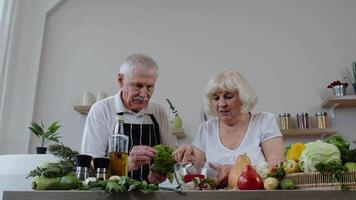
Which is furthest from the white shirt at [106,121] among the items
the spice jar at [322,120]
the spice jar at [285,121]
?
the spice jar at [322,120]

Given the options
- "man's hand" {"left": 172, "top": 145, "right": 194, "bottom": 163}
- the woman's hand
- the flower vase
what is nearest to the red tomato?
the woman's hand

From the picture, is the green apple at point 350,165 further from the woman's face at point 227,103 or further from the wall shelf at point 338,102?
the wall shelf at point 338,102

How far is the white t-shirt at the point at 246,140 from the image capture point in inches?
56.1

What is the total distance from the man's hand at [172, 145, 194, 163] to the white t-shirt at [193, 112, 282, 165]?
12.9 inches

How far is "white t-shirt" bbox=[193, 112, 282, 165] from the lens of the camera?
4.67 feet

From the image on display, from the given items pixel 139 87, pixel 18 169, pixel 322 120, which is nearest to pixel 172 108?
pixel 322 120

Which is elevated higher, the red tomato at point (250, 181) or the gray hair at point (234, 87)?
the gray hair at point (234, 87)

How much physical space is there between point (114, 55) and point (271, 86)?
148 cm

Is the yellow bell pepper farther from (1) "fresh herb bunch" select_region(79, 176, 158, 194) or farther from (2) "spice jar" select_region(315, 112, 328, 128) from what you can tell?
(2) "spice jar" select_region(315, 112, 328, 128)

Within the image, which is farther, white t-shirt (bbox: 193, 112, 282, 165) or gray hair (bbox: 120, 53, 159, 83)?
gray hair (bbox: 120, 53, 159, 83)

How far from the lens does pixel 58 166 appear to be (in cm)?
87

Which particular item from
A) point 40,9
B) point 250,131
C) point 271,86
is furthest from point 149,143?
point 40,9

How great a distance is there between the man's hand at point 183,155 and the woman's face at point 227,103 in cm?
41

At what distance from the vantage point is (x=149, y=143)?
1.66 metres
